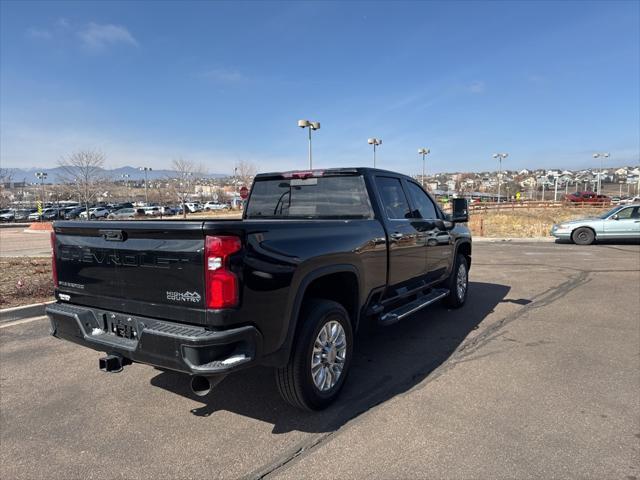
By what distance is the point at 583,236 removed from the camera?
662 inches

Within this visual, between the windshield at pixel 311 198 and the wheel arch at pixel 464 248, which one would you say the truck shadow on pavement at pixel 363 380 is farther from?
the windshield at pixel 311 198

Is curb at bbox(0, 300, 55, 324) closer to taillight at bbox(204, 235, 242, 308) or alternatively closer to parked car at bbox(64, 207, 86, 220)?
taillight at bbox(204, 235, 242, 308)

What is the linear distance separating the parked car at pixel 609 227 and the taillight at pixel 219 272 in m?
17.4

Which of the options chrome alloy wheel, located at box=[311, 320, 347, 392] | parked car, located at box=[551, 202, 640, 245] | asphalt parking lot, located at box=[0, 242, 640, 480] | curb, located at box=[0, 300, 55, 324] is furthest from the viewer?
parked car, located at box=[551, 202, 640, 245]

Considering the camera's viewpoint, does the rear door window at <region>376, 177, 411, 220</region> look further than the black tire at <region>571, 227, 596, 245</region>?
No

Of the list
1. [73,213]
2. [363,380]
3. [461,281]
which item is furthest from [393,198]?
[73,213]

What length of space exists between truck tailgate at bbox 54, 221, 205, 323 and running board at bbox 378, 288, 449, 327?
2134 mm

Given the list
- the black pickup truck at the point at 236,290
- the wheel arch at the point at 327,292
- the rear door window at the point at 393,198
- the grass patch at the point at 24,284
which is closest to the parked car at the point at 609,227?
the rear door window at the point at 393,198

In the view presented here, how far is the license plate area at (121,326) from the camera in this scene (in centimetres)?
309

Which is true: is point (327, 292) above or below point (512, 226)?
above

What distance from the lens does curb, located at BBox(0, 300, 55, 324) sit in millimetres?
6352

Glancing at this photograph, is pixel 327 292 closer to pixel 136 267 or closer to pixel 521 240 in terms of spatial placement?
pixel 136 267

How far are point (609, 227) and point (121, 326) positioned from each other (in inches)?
701

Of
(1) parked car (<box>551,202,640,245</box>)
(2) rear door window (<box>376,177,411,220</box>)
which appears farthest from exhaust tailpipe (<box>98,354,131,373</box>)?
(1) parked car (<box>551,202,640,245</box>)
